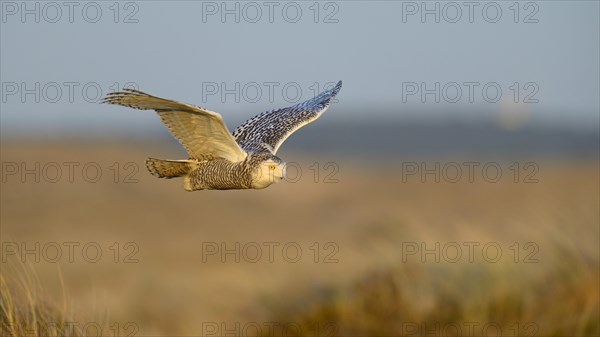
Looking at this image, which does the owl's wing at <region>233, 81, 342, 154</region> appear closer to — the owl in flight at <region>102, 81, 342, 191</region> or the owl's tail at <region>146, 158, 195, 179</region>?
the owl in flight at <region>102, 81, 342, 191</region>

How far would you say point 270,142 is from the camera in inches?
237

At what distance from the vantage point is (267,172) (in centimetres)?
479

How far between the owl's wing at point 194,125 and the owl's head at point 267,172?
21 centimetres

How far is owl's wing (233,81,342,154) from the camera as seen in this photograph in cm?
592

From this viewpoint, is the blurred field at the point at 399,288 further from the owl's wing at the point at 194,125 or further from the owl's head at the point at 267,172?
the owl's head at the point at 267,172

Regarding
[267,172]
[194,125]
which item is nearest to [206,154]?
[194,125]

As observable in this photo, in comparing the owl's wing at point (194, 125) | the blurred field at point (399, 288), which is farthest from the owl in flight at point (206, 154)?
the blurred field at point (399, 288)

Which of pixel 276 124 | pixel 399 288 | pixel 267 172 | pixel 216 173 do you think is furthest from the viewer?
pixel 399 288

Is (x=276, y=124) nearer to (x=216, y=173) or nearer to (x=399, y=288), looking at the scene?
(x=399, y=288)

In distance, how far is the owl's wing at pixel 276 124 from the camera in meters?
5.92

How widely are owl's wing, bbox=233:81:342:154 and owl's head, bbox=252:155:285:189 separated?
467 mm

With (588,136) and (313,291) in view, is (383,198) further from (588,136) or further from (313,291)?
(588,136)

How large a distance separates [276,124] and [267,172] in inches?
74.5

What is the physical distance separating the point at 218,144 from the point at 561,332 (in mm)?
3032
